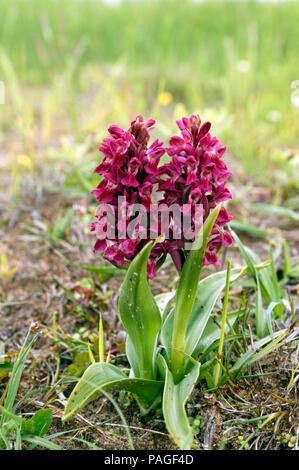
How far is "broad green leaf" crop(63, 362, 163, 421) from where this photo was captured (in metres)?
1.55

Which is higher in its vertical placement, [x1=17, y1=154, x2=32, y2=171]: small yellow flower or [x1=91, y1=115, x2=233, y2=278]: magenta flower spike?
[x1=17, y1=154, x2=32, y2=171]: small yellow flower

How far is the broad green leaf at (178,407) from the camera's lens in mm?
1483

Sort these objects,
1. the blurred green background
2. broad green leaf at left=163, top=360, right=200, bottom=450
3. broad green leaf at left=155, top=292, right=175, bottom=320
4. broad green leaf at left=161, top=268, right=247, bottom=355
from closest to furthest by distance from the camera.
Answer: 1. broad green leaf at left=163, top=360, right=200, bottom=450
2. broad green leaf at left=161, top=268, right=247, bottom=355
3. broad green leaf at left=155, top=292, right=175, bottom=320
4. the blurred green background

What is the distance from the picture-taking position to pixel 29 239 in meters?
3.22

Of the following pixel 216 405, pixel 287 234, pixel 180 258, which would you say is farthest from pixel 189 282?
pixel 287 234

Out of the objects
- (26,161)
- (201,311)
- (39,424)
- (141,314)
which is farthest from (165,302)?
(26,161)

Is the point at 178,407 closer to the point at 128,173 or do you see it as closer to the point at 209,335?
the point at 209,335

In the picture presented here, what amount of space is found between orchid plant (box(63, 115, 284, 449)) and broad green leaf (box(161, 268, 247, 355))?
0.10m

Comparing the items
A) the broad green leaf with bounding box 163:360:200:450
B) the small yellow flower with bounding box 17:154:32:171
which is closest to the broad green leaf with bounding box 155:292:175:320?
the broad green leaf with bounding box 163:360:200:450

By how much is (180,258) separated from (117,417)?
0.78m

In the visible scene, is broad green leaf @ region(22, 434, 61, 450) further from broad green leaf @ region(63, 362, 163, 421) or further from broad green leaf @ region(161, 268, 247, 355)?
broad green leaf @ region(161, 268, 247, 355)

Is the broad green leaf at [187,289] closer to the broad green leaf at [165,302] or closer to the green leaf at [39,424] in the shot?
the broad green leaf at [165,302]

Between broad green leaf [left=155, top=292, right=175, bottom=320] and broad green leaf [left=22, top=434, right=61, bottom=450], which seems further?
broad green leaf [left=155, top=292, right=175, bottom=320]
